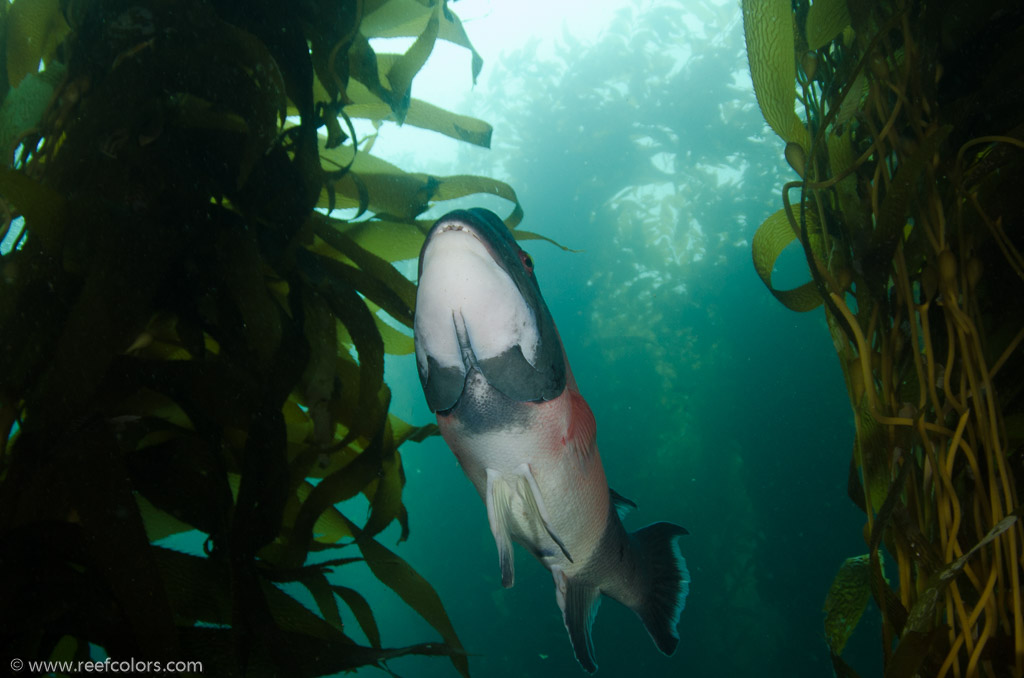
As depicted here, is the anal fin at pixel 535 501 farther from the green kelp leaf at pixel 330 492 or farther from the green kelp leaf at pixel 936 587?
the green kelp leaf at pixel 936 587

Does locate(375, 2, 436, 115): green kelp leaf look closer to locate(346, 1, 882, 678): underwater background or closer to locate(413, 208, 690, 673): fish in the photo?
locate(413, 208, 690, 673): fish

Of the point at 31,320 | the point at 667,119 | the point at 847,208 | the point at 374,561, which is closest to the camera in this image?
the point at 31,320

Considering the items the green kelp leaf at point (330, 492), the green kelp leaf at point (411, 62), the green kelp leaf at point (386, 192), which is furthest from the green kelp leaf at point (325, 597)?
the green kelp leaf at point (411, 62)

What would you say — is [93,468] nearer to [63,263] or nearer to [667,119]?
[63,263]

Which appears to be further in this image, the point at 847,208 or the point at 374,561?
the point at 374,561

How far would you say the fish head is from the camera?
3.78 feet

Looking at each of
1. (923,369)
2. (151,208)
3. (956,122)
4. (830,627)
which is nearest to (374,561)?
(151,208)

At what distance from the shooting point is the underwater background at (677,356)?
16.9 m

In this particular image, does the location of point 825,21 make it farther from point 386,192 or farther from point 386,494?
point 386,494

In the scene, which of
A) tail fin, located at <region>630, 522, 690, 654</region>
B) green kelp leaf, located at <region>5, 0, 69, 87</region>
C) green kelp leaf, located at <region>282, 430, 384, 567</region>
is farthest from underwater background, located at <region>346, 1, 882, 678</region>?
green kelp leaf, located at <region>5, 0, 69, 87</region>

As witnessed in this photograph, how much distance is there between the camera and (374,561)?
5.97 ft

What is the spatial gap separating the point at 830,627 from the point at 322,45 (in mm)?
3073

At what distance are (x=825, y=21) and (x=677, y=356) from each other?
22.5 m

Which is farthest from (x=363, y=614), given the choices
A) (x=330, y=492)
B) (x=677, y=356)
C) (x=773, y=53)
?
(x=677, y=356)
